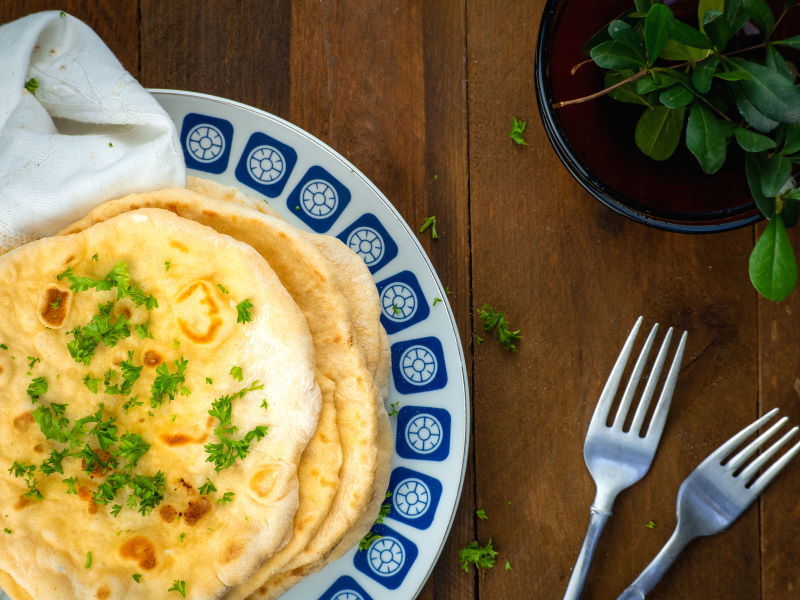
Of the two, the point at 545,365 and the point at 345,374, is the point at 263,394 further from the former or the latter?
the point at 545,365

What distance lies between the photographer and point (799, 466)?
215 centimetres

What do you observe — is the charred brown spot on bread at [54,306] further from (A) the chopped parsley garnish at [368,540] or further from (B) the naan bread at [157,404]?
(A) the chopped parsley garnish at [368,540]

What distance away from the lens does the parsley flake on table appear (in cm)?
212

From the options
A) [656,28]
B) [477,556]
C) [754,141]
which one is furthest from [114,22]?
[477,556]

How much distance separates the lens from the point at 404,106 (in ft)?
7.00

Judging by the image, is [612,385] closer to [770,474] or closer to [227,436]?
[770,474]

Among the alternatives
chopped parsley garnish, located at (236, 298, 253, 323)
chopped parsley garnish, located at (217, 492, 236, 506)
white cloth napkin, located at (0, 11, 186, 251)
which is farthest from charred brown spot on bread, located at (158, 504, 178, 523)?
white cloth napkin, located at (0, 11, 186, 251)

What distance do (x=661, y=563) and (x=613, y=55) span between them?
1377mm

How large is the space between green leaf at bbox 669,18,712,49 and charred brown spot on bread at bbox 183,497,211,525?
1.39m

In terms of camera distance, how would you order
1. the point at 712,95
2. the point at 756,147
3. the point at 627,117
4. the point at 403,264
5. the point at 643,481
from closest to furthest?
1. the point at 756,147
2. the point at 712,95
3. the point at 627,117
4. the point at 403,264
5. the point at 643,481

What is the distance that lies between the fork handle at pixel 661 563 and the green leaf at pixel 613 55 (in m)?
1.28

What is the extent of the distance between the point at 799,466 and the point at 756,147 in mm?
1081

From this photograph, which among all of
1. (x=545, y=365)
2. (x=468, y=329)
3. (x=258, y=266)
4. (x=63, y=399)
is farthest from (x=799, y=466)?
(x=63, y=399)

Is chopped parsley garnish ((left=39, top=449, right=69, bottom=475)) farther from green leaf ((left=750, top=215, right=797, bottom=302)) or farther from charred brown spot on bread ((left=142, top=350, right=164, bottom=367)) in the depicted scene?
green leaf ((left=750, top=215, right=797, bottom=302))
